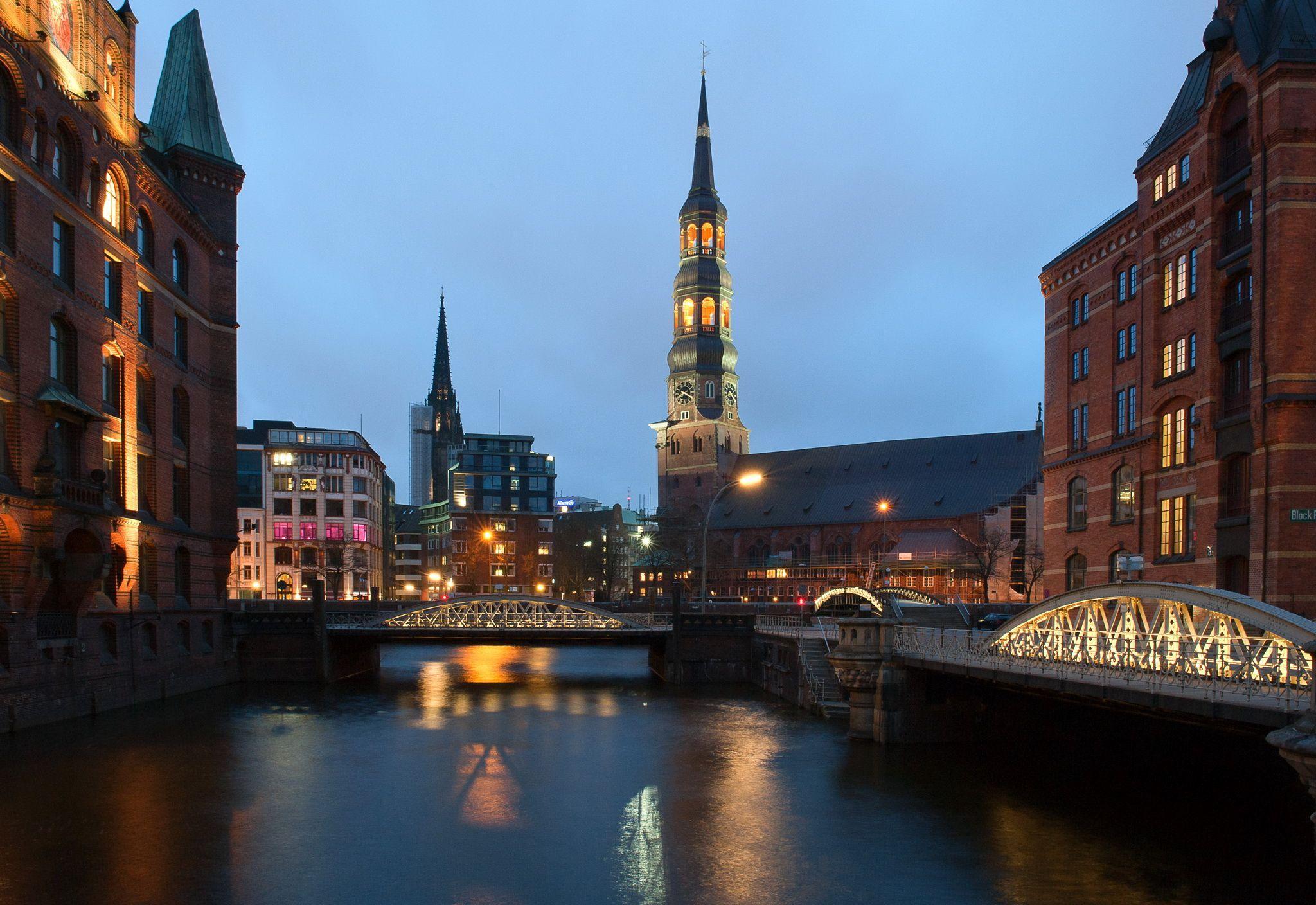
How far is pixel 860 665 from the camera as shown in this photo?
103 feet

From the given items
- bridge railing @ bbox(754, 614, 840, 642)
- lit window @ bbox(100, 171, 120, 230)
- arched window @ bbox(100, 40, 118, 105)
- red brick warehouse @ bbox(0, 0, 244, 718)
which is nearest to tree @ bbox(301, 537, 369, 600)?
red brick warehouse @ bbox(0, 0, 244, 718)

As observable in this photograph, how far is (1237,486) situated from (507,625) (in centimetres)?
3581

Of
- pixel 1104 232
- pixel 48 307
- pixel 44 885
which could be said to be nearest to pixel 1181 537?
pixel 1104 232

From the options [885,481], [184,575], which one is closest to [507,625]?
[184,575]

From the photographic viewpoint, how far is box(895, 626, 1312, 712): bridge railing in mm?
16797

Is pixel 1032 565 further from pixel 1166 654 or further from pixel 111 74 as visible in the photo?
pixel 111 74

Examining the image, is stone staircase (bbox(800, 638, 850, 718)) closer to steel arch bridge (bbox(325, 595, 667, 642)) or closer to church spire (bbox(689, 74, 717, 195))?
steel arch bridge (bbox(325, 595, 667, 642))

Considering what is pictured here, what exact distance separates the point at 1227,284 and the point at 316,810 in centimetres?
3446

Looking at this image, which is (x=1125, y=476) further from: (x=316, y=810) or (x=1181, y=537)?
(x=316, y=810)

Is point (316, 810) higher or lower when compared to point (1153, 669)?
lower

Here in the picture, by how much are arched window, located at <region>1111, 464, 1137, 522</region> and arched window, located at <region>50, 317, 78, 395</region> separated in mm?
41134

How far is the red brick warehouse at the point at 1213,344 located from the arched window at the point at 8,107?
39.0 meters

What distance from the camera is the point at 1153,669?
1975cm

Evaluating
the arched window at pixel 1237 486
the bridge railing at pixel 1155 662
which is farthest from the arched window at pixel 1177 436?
the bridge railing at pixel 1155 662
